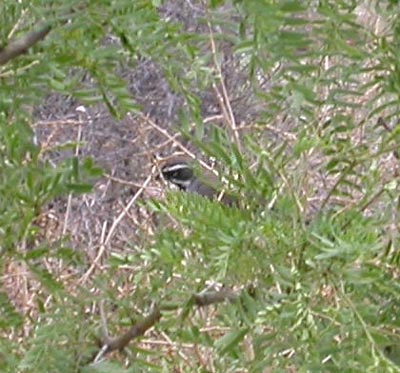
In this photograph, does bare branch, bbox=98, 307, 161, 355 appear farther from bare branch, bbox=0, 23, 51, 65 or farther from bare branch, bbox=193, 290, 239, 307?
bare branch, bbox=0, 23, 51, 65

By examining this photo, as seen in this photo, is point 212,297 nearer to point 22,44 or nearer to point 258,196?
point 258,196

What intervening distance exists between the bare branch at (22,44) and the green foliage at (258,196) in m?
0.01

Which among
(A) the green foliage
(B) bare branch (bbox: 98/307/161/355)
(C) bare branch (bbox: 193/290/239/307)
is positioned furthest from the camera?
(B) bare branch (bbox: 98/307/161/355)

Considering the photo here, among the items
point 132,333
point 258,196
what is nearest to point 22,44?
point 258,196

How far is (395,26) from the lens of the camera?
85cm

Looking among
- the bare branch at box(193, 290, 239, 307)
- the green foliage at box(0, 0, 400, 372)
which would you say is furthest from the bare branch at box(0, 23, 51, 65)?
the bare branch at box(193, 290, 239, 307)

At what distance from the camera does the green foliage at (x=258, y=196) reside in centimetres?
75

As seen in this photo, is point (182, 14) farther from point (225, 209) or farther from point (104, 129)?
point (225, 209)

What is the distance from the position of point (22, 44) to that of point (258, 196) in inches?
8.6

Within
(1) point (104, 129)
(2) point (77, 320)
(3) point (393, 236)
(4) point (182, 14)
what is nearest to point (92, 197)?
(1) point (104, 129)

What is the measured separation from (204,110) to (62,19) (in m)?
2.77

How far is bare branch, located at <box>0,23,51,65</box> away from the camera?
774 millimetres

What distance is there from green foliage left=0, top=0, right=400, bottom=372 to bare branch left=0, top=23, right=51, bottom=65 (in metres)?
0.01

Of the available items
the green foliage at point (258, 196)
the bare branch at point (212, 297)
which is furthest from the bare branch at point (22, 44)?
the bare branch at point (212, 297)
